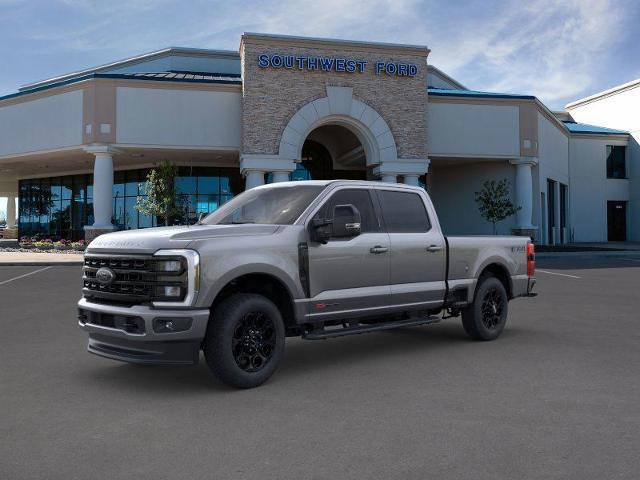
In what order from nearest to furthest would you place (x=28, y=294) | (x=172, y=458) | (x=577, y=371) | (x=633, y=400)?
(x=172, y=458) → (x=633, y=400) → (x=577, y=371) → (x=28, y=294)

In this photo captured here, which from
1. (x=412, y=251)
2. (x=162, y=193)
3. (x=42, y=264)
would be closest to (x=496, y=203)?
(x=162, y=193)

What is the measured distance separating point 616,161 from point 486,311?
143ft

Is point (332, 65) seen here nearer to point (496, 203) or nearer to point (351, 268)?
point (496, 203)

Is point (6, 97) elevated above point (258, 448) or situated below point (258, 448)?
above

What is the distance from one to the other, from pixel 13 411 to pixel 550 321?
8005 millimetres

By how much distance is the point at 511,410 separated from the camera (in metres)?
5.11

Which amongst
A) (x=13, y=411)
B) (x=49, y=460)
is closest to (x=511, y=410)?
(x=49, y=460)

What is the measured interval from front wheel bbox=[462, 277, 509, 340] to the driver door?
1.73m

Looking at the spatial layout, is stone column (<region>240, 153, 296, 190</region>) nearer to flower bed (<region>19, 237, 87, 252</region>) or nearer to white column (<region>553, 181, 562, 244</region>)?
flower bed (<region>19, 237, 87, 252</region>)

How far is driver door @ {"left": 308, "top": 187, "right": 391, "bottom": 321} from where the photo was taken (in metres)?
6.46

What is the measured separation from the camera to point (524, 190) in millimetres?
33781

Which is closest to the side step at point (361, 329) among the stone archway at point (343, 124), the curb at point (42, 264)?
the curb at point (42, 264)

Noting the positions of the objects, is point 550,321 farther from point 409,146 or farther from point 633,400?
point 409,146

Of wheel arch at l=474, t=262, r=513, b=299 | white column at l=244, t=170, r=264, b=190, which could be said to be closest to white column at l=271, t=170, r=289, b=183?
white column at l=244, t=170, r=264, b=190
